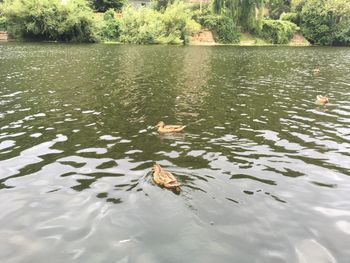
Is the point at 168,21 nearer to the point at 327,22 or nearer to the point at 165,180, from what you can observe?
the point at 327,22

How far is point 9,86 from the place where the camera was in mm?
21688

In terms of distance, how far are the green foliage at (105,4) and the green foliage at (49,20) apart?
1401 cm

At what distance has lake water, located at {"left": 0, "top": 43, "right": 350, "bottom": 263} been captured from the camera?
7035 mm

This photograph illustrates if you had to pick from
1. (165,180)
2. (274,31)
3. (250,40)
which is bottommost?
(165,180)

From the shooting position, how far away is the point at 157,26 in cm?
6412

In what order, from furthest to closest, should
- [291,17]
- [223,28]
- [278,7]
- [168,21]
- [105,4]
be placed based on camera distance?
[278,7], [291,17], [105,4], [223,28], [168,21]

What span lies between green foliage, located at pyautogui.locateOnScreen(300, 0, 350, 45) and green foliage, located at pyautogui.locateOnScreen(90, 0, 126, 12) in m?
40.4

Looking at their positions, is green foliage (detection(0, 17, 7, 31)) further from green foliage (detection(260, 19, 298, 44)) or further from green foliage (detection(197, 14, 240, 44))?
green foliage (detection(260, 19, 298, 44))

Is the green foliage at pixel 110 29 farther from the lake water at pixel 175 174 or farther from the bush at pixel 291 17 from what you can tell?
the lake water at pixel 175 174

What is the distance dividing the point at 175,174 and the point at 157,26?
57.7m

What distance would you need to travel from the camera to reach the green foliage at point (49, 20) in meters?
61.1

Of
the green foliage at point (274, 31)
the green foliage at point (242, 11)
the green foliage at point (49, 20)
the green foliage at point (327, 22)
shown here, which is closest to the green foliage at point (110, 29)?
the green foliage at point (49, 20)

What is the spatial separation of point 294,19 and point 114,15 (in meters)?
40.7

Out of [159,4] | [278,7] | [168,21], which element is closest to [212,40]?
[168,21]
